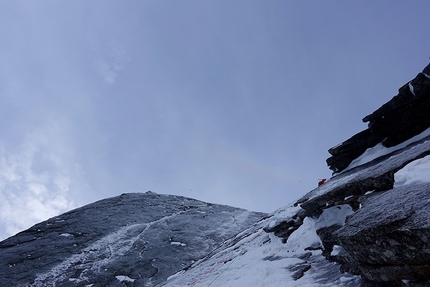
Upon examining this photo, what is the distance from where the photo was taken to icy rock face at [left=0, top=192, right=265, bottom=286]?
18047 mm

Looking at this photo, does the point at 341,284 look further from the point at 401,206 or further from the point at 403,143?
the point at 403,143

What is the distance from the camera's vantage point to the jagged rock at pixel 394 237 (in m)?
4.07

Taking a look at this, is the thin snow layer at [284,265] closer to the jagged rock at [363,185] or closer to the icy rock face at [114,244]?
the jagged rock at [363,185]

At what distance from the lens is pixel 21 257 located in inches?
795

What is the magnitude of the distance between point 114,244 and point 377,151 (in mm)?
19830

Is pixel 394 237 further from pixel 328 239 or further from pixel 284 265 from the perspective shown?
pixel 284 265

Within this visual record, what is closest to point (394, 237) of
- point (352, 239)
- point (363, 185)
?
point (352, 239)

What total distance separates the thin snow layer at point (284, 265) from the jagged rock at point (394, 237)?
1141 mm

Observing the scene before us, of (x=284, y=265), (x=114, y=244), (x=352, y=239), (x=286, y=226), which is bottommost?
(x=284, y=265)

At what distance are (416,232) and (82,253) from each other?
879 inches

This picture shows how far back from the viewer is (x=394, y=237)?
434cm

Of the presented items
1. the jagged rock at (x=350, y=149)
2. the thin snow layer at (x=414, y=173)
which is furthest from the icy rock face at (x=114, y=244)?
the thin snow layer at (x=414, y=173)

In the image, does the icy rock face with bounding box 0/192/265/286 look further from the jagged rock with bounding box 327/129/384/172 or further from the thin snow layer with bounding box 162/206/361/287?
the jagged rock with bounding box 327/129/384/172

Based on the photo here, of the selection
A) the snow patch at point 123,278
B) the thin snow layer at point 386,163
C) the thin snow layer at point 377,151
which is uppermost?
the snow patch at point 123,278
